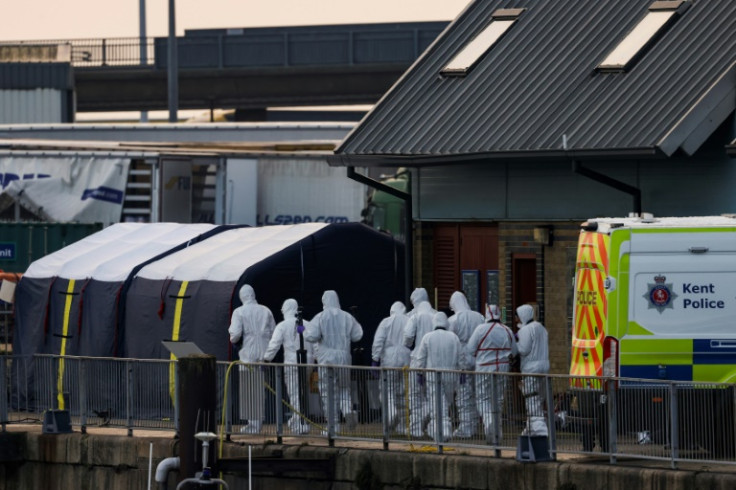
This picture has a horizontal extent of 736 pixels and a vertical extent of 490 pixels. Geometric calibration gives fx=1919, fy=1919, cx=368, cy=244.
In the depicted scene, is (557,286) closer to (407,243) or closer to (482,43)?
(407,243)

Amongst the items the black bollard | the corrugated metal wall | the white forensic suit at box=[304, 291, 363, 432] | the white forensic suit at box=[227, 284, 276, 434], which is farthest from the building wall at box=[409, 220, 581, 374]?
the corrugated metal wall

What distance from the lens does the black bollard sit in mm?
19891

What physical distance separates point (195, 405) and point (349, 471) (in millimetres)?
1738

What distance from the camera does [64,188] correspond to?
3312cm

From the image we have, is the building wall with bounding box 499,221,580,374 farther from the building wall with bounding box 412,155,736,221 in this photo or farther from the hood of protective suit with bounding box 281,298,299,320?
the hood of protective suit with bounding box 281,298,299,320

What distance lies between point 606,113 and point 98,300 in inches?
293

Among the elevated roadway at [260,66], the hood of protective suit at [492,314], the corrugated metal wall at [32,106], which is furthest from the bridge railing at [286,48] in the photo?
the hood of protective suit at [492,314]

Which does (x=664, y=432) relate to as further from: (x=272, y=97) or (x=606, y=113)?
(x=272, y=97)

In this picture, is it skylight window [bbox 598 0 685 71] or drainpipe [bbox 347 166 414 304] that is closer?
skylight window [bbox 598 0 685 71]

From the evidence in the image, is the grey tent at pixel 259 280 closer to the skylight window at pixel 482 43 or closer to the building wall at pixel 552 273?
the building wall at pixel 552 273

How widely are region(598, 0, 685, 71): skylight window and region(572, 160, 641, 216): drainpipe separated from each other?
5.48ft

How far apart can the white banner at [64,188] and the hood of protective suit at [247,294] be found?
960 centimetres

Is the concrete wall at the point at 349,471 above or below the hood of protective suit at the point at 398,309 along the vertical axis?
below

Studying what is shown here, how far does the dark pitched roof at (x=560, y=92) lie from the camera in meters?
24.0
